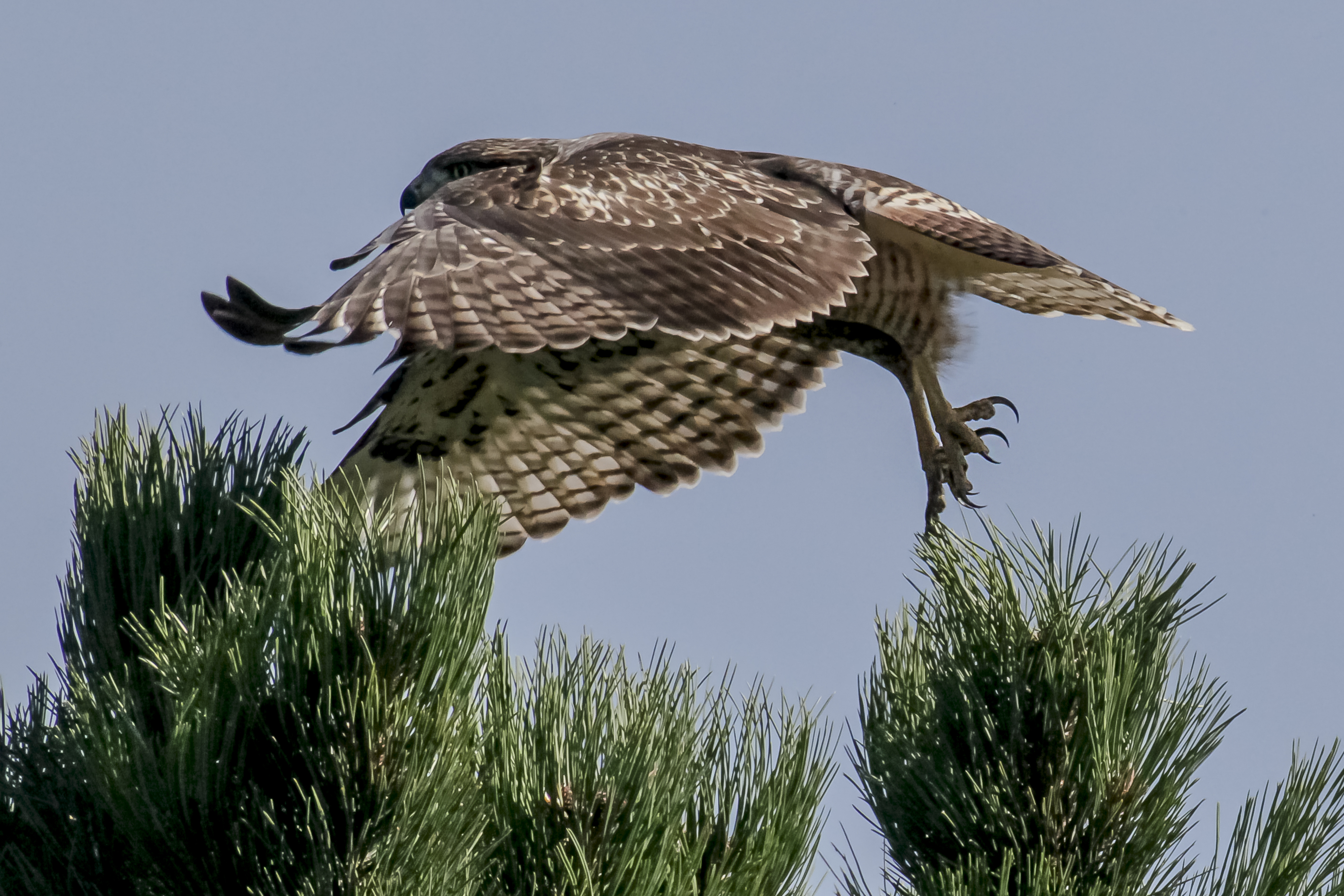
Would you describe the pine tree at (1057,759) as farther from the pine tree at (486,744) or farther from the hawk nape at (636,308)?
the hawk nape at (636,308)

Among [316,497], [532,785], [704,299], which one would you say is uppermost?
[704,299]

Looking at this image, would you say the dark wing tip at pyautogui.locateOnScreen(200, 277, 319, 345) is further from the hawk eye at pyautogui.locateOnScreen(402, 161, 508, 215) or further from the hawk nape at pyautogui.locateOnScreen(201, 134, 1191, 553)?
the hawk eye at pyautogui.locateOnScreen(402, 161, 508, 215)

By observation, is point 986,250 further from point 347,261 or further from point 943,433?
point 347,261

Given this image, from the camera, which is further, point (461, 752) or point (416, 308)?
point (416, 308)

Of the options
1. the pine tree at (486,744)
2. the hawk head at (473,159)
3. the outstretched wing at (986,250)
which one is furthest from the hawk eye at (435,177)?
the pine tree at (486,744)

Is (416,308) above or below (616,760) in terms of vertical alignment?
above

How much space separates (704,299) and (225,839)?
75.5 inches

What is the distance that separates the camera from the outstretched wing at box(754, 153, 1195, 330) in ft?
14.1

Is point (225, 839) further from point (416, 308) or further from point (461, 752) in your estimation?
point (416, 308)

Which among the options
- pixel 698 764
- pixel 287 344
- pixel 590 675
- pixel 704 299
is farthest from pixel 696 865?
pixel 704 299

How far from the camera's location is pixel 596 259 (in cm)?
346

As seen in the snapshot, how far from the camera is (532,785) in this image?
7.11 feet

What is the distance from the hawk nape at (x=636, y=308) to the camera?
10.2ft

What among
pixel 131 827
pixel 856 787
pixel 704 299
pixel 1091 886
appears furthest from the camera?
pixel 704 299
